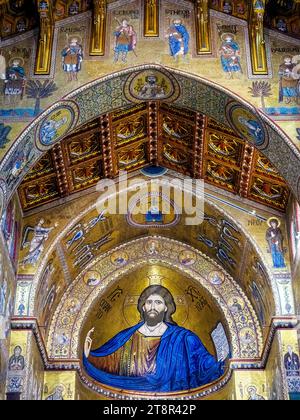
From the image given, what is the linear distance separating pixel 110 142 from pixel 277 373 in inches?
243

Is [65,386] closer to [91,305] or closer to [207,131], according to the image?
[91,305]

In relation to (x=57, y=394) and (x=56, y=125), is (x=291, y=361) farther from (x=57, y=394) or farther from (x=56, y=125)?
(x=56, y=125)

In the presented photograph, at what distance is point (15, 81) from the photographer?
15.1 meters

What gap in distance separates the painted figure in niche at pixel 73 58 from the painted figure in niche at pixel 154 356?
7.59m

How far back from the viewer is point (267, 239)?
17.6 m

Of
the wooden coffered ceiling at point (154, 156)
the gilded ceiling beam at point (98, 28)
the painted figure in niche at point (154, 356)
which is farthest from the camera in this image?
the painted figure in niche at point (154, 356)

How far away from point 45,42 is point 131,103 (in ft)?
6.75

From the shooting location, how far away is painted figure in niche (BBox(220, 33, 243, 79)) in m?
15.2

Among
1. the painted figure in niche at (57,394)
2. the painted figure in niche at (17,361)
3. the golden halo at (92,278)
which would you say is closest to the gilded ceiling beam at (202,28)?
the golden halo at (92,278)

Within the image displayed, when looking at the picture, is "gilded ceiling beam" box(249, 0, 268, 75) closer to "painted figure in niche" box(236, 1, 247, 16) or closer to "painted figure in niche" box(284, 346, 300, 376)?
"painted figure in niche" box(236, 1, 247, 16)

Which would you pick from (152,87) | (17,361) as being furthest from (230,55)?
(17,361)

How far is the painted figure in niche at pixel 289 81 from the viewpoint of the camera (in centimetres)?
1486

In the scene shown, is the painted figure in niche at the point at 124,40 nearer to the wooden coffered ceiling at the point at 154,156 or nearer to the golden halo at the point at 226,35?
the wooden coffered ceiling at the point at 154,156

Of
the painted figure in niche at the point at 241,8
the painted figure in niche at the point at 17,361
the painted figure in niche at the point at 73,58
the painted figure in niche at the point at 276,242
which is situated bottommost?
the painted figure in niche at the point at 17,361
